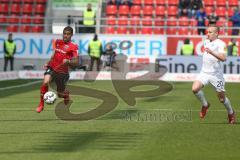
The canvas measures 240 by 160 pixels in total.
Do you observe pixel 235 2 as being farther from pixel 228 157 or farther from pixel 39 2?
pixel 228 157

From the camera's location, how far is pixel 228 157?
11.8 m

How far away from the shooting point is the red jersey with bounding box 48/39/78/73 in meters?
18.3

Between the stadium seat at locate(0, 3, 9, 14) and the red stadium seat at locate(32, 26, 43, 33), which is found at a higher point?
the stadium seat at locate(0, 3, 9, 14)

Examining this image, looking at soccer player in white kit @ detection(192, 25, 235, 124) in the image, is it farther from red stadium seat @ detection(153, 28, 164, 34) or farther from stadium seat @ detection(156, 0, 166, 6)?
stadium seat @ detection(156, 0, 166, 6)

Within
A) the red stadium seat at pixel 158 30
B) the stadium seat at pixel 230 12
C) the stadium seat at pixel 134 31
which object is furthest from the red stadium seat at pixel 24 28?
the stadium seat at pixel 230 12

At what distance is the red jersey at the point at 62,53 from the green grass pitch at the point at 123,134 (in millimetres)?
1206

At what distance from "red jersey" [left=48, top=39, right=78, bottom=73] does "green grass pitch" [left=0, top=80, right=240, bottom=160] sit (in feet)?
3.96

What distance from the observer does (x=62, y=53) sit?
18.4 m

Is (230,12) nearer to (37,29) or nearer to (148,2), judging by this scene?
(148,2)

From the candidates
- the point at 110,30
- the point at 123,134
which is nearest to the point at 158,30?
the point at 110,30

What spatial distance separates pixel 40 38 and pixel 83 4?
189 inches

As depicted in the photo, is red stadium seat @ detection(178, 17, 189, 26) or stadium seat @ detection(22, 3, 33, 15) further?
stadium seat @ detection(22, 3, 33, 15)

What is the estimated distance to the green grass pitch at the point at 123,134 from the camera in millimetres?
11953

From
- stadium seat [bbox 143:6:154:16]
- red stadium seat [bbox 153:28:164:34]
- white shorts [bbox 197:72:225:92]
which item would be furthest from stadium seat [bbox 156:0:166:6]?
white shorts [bbox 197:72:225:92]
